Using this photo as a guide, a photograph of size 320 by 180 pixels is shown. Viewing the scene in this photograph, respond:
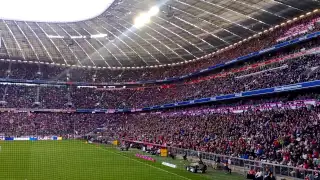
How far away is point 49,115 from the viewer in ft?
182

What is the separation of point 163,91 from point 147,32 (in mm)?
13716

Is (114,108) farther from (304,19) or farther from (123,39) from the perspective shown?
(304,19)

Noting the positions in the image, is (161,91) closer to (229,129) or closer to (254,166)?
(229,129)

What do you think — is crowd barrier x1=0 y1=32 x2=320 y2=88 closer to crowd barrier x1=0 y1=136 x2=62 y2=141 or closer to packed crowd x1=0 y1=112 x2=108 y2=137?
packed crowd x1=0 y1=112 x2=108 y2=137

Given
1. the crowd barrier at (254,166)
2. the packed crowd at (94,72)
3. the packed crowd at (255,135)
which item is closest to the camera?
the crowd barrier at (254,166)

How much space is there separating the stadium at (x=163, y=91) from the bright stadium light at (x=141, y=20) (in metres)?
0.11

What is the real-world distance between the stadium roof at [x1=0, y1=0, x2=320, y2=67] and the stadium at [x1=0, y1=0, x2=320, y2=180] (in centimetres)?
17

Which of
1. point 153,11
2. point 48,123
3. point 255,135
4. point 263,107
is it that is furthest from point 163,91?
point 255,135

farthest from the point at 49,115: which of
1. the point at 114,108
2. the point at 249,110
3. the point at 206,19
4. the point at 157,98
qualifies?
the point at 249,110

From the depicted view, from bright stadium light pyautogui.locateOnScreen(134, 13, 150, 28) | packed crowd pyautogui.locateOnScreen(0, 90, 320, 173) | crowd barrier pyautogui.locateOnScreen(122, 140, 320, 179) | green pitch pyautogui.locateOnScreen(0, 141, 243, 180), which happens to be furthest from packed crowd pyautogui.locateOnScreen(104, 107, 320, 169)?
bright stadium light pyautogui.locateOnScreen(134, 13, 150, 28)

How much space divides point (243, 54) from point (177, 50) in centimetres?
1251

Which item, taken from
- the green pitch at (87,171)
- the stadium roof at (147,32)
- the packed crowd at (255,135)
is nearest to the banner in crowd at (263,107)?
the packed crowd at (255,135)

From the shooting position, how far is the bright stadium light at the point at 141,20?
33719mm

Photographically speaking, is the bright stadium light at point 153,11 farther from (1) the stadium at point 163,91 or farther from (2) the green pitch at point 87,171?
(2) the green pitch at point 87,171
